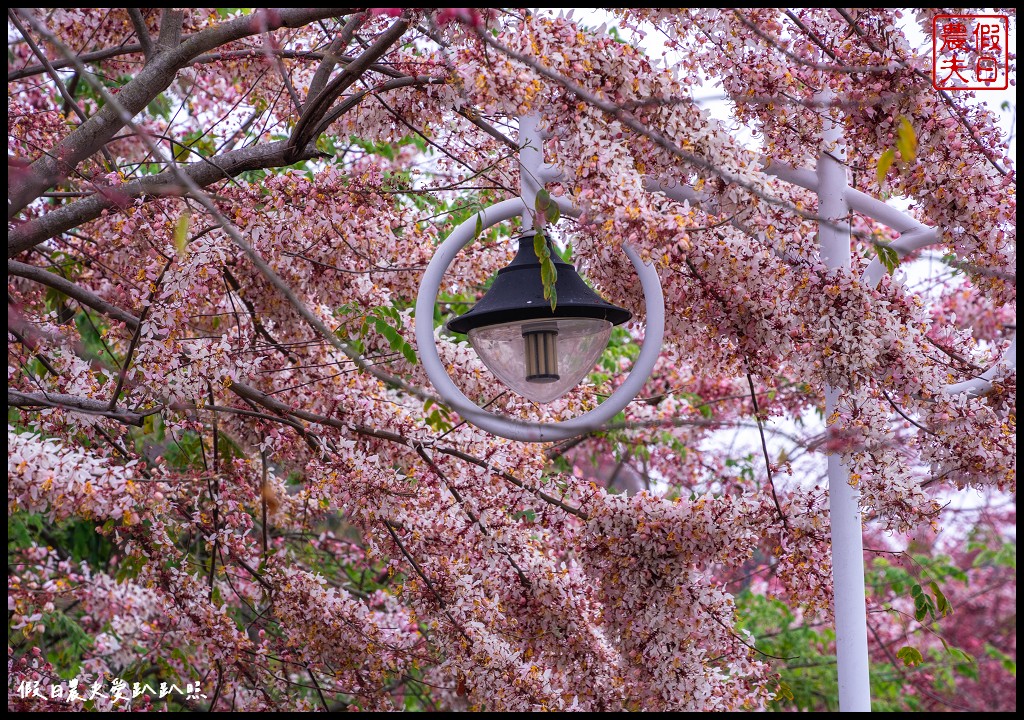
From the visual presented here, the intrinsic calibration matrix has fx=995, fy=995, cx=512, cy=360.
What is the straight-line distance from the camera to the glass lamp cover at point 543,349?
2.81 meters

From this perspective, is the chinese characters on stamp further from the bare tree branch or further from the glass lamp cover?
the bare tree branch

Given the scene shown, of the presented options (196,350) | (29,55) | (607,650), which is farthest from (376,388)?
(29,55)

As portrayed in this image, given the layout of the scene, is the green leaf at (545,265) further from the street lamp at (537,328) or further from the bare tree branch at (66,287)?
the bare tree branch at (66,287)

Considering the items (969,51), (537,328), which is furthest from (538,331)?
(969,51)

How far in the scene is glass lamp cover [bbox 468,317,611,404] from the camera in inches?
111

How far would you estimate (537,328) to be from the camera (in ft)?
9.22

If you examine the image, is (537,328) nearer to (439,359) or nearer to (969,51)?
(439,359)

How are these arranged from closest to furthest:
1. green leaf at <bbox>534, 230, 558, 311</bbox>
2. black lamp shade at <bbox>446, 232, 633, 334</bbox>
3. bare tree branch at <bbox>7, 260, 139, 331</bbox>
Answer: green leaf at <bbox>534, 230, 558, 311</bbox>
black lamp shade at <bbox>446, 232, 633, 334</bbox>
bare tree branch at <bbox>7, 260, 139, 331</bbox>

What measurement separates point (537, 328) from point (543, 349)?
0.20 ft

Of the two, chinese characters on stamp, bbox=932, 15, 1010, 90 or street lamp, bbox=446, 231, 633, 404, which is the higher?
chinese characters on stamp, bbox=932, 15, 1010, 90

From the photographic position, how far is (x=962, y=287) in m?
6.02

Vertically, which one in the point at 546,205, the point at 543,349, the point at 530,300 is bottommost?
the point at 543,349

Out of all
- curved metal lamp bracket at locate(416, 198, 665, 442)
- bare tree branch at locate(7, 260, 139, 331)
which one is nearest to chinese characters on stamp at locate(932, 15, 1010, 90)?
curved metal lamp bracket at locate(416, 198, 665, 442)

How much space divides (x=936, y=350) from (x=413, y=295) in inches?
86.5
